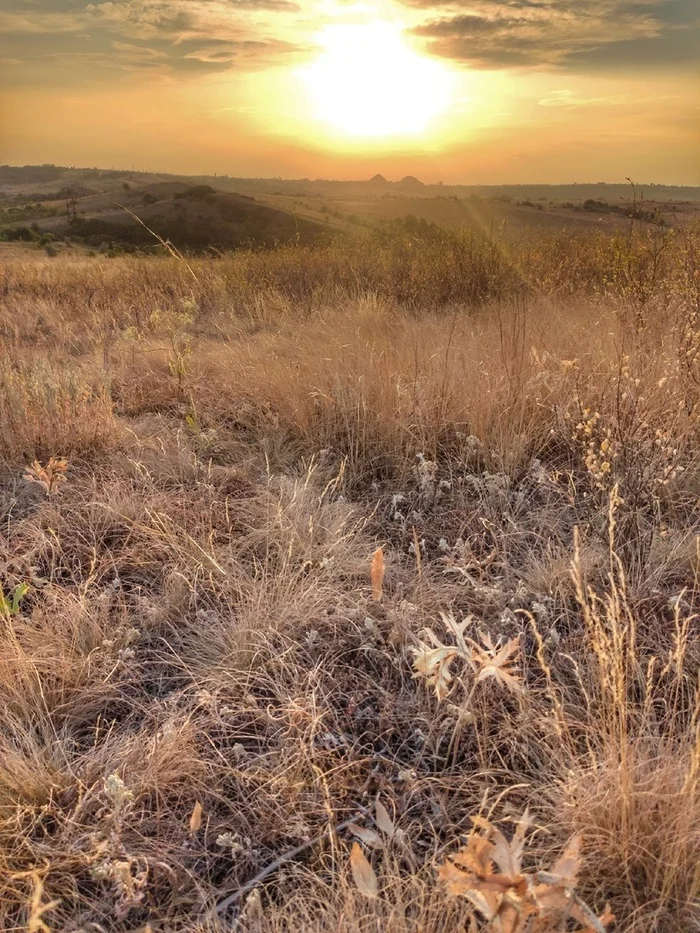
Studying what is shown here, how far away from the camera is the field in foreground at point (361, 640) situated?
1.21m

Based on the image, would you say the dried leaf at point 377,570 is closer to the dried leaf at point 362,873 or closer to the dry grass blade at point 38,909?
the dried leaf at point 362,873

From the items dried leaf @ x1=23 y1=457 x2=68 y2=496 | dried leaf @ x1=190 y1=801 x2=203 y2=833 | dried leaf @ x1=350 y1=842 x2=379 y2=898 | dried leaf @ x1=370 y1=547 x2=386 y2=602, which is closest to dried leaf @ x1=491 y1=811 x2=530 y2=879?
dried leaf @ x1=350 y1=842 x2=379 y2=898

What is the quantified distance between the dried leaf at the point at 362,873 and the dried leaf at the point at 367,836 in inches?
8.1

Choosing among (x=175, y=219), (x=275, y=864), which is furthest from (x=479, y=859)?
(x=175, y=219)

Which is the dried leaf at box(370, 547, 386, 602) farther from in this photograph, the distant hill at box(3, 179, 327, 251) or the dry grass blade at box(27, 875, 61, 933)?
the distant hill at box(3, 179, 327, 251)

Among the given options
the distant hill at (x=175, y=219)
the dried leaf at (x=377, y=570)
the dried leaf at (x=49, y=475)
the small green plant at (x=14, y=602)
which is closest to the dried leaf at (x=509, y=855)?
the dried leaf at (x=377, y=570)

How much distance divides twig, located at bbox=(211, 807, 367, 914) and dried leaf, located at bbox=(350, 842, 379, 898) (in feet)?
0.69

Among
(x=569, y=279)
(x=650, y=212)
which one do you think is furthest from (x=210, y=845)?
(x=569, y=279)

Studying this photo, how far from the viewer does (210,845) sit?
1.36 meters

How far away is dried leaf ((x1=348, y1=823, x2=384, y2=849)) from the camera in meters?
1.22

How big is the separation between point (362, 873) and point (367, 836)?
0.27 m

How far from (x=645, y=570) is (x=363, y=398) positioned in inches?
61.7

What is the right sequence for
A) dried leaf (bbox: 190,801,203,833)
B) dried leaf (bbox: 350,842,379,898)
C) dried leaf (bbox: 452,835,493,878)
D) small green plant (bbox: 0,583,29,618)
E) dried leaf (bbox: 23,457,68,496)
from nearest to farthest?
dried leaf (bbox: 452,835,493,878)
dried leaf (bbox: 350,842,379,898)
dried leaf (bbox: 190,801,203,833)
small green plant (bbox: 0,583,29,618)
dried leaf (bbox: 23,457,68,496)

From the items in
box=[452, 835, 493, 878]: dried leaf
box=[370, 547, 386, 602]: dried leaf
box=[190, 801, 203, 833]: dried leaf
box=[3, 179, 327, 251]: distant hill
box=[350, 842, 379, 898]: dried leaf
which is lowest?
box=[190, 801, 203, 833]: dried leaf
